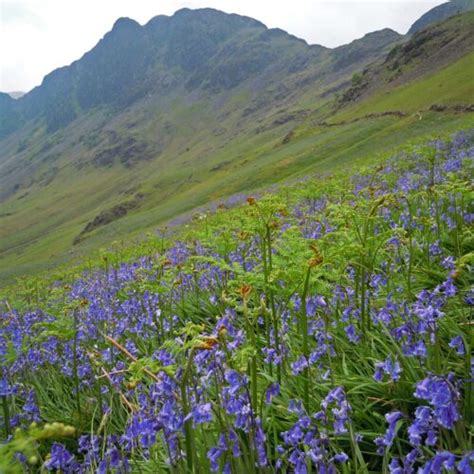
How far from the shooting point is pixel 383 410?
157 inches

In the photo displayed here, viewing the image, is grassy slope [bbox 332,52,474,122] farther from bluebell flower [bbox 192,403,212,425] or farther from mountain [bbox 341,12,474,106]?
bluebell flower [bbox 192,403,212,425]

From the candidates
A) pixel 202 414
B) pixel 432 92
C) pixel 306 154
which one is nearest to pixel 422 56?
pixel 432 92

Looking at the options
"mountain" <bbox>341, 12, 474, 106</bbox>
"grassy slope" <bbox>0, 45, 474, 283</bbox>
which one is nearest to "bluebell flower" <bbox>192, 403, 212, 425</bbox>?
"grassy slope" <bbox>0, 45, 474, 283</bbox>

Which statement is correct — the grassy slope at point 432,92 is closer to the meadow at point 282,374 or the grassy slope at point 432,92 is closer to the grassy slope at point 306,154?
the grassy slope at point 306,154

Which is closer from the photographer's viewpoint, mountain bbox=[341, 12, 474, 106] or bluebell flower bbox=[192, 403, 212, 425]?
bluebell flower bbox=[192, 403, 212, 425]

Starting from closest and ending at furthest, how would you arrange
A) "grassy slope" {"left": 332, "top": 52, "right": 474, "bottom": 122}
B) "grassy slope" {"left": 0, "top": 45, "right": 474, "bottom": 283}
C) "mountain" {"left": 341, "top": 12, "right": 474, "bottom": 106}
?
1. "grassy slope" {"left": 0, "top": 45, "right": 474, "bottom": 283}
2. "grassy slope" {"left": 332, "top": 52, "right": 474, "bottom": 122}
3. "mountain" {"left": 341, "top": 12, "right": 474, "bottom": 106}

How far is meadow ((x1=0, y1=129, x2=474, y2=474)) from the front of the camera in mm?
2867

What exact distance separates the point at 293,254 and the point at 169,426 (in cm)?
202

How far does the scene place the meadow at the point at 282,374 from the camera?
113 inches

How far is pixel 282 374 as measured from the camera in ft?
15.2

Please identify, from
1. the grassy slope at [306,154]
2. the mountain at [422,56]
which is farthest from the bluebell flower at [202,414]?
the mountain at [422,56]

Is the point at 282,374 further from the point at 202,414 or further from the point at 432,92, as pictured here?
the point at 432,92

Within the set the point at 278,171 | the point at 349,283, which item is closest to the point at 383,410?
the point at 349,283

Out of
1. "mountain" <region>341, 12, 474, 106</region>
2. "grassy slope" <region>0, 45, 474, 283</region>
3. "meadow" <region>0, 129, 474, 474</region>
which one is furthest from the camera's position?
"mountain" <region>341, 12, 474, 106</region>
